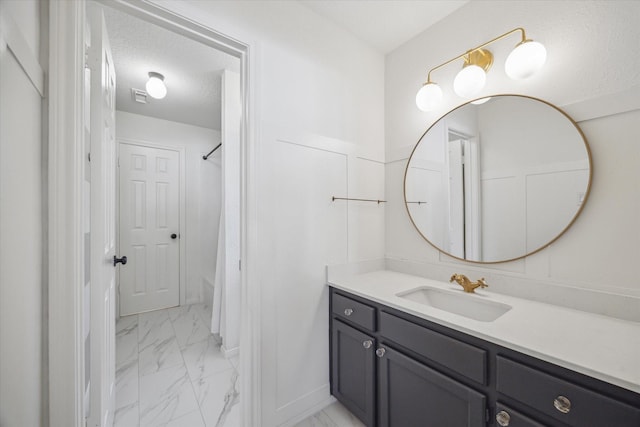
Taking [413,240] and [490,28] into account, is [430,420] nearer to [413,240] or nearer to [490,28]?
[413,240]

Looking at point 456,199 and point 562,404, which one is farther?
point 456,199

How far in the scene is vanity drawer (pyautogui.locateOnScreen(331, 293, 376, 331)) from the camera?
1.33 meters

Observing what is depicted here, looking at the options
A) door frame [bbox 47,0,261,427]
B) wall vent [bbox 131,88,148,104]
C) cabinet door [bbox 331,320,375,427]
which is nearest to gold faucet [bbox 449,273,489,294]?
cabinet door [bbox 331,320,375,427]

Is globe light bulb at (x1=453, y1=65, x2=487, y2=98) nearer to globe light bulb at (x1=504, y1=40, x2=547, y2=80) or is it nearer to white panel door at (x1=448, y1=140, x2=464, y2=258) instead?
globe light bulb at (x1=504, y1=40, x2=547, y2=80)

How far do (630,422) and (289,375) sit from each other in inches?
52.5

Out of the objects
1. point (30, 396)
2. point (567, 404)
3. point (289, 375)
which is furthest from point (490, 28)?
point (30, 396)

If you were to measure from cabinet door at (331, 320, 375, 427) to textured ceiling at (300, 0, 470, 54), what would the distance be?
1912 millimetres

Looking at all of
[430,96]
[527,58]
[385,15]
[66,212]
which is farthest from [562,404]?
[385,15]

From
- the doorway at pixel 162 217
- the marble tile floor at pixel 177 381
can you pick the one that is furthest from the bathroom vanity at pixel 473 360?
the doorway at pixel 162 217

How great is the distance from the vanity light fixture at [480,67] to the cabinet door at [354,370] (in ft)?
4.75

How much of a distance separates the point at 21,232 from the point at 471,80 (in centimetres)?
193

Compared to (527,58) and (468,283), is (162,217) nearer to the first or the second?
(468,283)

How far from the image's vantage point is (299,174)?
1.53 metres

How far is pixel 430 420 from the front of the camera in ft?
3.58
